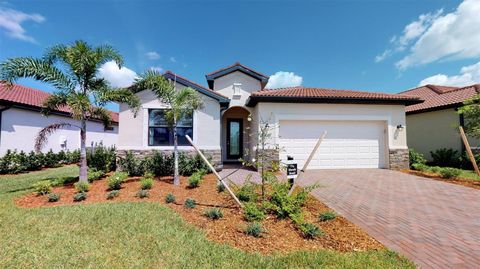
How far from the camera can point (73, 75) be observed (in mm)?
7473

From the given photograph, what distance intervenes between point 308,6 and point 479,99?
8.70 meters

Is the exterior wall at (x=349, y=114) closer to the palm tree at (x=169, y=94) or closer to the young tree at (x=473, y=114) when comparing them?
the young tree at (x=473, y=114)

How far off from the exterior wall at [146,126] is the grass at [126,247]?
531 cm

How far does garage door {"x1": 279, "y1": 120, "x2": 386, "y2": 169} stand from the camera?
11383mm

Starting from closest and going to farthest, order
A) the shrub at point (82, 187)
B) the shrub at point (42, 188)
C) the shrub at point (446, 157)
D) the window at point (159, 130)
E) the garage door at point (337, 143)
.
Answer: the shrub at point (42, 188) → the shrub at point (82, 187) → the window at point (159, 130) → the garage door at point (337, 143) → the shrub at point (446, 157)

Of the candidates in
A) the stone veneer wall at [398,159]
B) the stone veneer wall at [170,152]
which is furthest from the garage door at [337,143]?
the stone veneer wall at [170,152]

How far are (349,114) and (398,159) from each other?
3639mm

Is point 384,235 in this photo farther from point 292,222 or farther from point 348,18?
point 348,18

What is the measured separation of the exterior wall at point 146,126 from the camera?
33.2 ft

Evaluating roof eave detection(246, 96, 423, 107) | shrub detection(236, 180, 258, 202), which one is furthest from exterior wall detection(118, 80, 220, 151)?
shrub detection(236, 180, 258, 202)

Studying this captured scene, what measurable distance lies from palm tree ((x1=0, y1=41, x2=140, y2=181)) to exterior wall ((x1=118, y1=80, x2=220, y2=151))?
215 centimetres

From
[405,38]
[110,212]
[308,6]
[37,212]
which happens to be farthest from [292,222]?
[405,38]

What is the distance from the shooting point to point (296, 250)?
3.36 metres

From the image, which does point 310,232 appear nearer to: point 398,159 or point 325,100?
point 325,100
